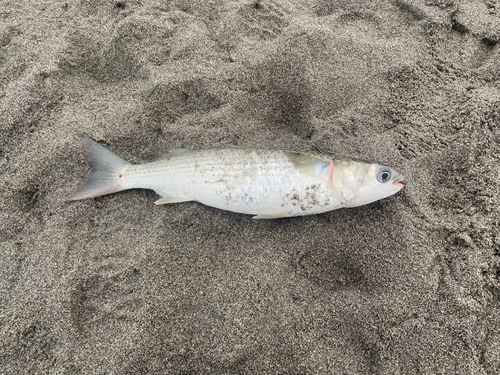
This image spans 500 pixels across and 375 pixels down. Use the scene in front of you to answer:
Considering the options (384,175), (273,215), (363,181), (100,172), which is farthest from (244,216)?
(100,172)

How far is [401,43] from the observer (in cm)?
352

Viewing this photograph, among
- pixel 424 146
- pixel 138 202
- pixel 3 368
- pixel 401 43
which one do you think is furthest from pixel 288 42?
pixel 3 368

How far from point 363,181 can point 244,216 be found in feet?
3.69

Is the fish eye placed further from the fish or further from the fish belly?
the fish belly

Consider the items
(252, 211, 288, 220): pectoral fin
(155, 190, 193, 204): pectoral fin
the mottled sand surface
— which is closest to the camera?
the mottled sand surface

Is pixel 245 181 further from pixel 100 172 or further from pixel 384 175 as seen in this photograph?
pixel 100 172

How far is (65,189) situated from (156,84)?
4.80 ft

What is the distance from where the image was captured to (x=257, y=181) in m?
2.65

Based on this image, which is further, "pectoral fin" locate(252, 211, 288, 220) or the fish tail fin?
the fish tail fin

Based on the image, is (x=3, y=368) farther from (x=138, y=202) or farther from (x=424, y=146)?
(x=424, y=146)

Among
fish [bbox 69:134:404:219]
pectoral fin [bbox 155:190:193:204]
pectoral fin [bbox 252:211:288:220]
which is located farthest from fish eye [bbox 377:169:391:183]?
pectoral fin [bbox 155:190:193:204]

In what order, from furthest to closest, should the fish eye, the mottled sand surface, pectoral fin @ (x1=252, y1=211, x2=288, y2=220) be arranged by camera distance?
pectoral fin @ (x1=252, y1=211, x2=288, y2=220) → the fish eye → the mottled sand surface

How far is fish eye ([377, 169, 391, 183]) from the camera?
8.36 feet

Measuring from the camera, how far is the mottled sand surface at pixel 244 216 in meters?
2.30
